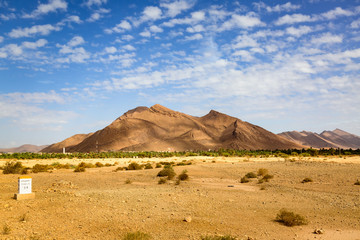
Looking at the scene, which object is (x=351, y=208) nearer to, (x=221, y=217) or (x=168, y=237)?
(x=221, y=217)

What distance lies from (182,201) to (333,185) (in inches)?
468

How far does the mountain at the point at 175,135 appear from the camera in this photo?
133 m

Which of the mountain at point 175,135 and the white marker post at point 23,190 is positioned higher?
the mountain at point 175,135

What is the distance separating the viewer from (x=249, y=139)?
142625mm

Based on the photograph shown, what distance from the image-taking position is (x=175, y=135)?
146000mm

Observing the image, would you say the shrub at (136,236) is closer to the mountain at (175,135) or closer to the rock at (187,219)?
the rock at (187,219)

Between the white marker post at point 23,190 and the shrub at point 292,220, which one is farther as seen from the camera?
the white marker post at point 23,190

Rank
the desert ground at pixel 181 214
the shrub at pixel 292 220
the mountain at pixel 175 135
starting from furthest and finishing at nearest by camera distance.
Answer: the mountain at pixel 175 135 < the shrub at pixel 292 220 < the desert ground at pixel 181 214

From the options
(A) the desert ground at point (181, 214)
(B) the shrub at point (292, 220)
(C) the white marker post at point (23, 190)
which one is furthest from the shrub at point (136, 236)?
(C) the white marker post at point (23, 190)

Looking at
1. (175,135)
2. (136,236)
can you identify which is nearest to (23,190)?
(136,236)

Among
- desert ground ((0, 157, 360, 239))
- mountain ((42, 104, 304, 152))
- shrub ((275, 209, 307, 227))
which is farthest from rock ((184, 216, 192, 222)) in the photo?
mountain ((42, 104, 304, 152))

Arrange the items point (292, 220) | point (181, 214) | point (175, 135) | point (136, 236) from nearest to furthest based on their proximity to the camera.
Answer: point (136, 236), point (292, 220), point (181, 214), point (175, 135)

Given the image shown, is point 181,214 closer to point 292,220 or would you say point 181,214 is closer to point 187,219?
point 187,219

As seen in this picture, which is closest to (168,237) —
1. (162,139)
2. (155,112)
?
(162,139)
